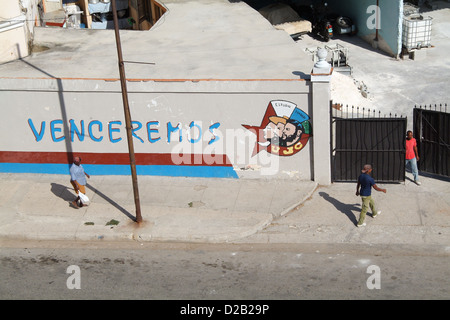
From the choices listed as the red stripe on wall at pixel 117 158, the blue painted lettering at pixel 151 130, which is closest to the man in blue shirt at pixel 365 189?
the red stripe on wall at pixel 117 158

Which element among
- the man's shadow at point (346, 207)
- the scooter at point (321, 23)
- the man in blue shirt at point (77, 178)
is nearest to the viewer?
the man's shadow at point (346, 207)

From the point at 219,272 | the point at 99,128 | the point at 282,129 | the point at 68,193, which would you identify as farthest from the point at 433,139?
the point at 68,193

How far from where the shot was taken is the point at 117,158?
17.3 meters

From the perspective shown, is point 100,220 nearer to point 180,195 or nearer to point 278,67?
point 180,195

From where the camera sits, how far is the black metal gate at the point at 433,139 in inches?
643

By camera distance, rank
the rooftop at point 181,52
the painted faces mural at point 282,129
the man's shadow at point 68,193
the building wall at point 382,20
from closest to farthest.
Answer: the painted faces mural at point 282,129 → the man's shadow at point 68,193 → the rooftop at point 181,52 → the building wall at point 382,20

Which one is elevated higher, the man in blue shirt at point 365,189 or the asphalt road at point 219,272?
the man in blue shirt at point 365,189

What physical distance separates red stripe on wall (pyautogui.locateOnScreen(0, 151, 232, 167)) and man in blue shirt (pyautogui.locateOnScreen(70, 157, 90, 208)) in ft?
3.67

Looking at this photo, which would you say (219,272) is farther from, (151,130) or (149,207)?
(151,130)

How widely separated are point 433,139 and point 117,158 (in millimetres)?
7854

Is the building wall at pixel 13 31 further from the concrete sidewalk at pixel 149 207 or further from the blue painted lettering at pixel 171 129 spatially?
the blue painted lettering at pixel 171 129

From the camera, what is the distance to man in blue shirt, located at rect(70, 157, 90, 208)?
1584 cm

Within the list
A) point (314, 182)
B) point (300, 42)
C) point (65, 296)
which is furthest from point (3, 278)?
point (300, 42)

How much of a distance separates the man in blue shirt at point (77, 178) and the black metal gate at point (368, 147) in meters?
6.02
